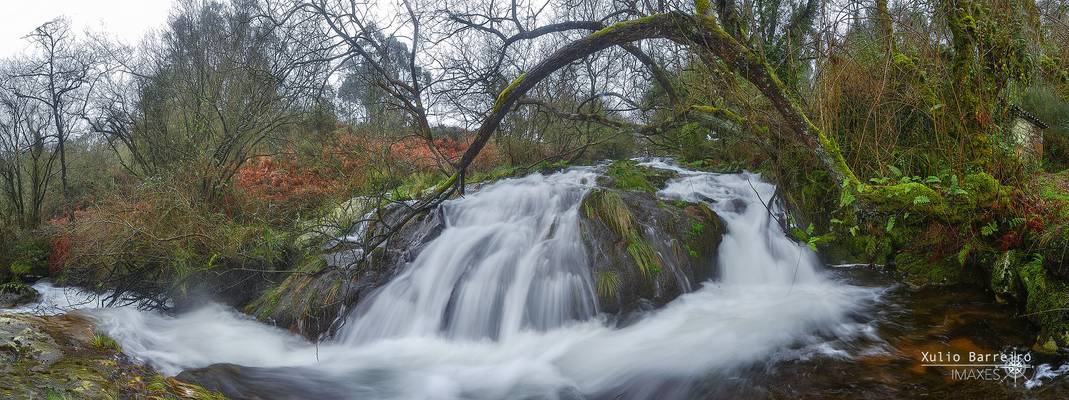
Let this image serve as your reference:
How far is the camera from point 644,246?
6098mm

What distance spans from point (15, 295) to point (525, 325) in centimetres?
887

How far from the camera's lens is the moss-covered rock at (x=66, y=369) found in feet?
8.58

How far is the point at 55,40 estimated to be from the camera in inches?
463

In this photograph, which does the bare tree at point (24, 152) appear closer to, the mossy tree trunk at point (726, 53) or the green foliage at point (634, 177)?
the green foliage at point (634, 177)

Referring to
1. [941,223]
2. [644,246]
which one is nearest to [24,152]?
[644,246]

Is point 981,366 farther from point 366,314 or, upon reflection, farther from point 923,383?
point 366,314

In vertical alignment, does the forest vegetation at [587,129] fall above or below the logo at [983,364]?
above

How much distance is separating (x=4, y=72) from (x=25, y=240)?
17.1 feet

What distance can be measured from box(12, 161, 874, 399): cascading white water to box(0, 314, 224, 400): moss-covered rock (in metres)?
1.01

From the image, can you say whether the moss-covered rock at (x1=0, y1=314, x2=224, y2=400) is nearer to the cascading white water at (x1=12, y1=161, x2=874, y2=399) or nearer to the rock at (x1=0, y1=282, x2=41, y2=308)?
the cascading white water at (x1=12, y1=161, x2=874, y2=399)

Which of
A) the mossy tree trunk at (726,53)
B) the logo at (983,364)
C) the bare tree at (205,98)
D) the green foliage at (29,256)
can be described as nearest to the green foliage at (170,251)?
the bare tree at (205,98)

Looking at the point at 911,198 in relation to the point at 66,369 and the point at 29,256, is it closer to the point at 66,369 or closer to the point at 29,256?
the point at 66,369

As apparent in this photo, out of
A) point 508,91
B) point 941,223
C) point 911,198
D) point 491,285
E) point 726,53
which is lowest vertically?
point 491,285

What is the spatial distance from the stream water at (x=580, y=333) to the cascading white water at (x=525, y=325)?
0.02m
